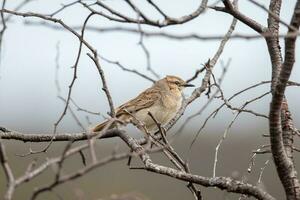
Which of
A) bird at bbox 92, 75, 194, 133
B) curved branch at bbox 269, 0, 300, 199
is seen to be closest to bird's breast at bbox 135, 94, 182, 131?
bird at bbox 92, 75, 194, 133

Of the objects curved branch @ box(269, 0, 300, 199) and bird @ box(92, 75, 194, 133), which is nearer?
curved branch @ box(269, 0, 300, 199)

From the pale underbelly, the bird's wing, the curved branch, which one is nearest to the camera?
the curved branch

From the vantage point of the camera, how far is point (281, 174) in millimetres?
3797

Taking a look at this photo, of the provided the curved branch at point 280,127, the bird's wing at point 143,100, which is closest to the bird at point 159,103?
the bird's wing at point 143,100

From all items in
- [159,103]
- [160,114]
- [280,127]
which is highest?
[159,103]

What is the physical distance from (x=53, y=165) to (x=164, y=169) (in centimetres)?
158

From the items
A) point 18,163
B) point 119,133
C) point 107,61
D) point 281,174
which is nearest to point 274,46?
point 281,174

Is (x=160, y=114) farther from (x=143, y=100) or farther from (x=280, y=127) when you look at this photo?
(x=280, y=127)

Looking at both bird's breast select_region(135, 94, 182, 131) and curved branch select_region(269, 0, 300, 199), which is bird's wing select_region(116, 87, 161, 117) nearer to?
bird's breast select_region(135, 94, 182, 131)

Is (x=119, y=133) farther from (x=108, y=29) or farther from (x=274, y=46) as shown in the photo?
(x=108, y=29)

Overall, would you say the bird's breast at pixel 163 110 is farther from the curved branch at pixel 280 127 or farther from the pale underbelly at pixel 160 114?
the curved branch at pixel 280 127

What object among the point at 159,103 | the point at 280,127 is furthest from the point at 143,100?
the point at 280,127

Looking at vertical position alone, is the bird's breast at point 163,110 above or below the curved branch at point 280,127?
above

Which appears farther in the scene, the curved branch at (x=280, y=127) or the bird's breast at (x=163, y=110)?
the bird's breast at (x=163, y=110)
